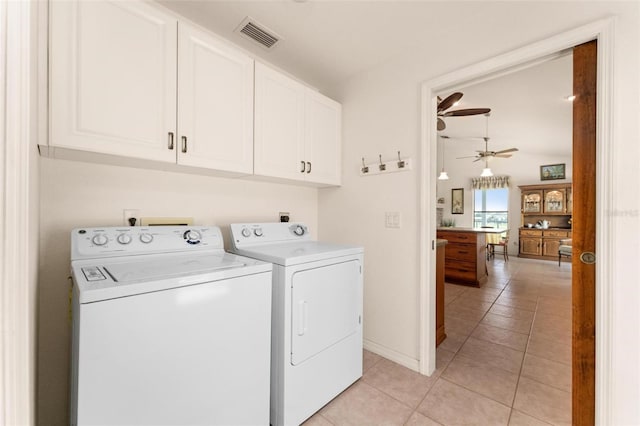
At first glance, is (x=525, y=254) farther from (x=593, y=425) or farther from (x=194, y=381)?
(x=194, y=381)

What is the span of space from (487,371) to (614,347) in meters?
0.95

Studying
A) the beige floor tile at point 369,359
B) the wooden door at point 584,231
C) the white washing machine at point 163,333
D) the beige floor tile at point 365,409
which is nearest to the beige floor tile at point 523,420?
the wooden door at point 584,231

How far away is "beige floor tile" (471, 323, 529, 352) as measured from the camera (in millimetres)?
2391

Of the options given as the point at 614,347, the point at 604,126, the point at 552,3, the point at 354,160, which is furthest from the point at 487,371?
the point at 552,3

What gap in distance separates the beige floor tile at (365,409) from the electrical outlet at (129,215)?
159cm

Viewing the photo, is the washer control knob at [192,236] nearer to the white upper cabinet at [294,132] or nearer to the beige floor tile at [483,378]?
the white upper cabinet at [294,132]

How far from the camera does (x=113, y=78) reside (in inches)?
49.0

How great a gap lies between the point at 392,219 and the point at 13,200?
2.00 meters

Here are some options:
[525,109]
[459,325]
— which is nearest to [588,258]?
[459,325]

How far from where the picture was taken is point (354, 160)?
2.40 meters

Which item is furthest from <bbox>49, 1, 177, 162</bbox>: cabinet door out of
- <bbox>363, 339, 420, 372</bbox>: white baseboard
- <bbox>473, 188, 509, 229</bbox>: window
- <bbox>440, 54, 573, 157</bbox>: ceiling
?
<bbox>473, 188, 509, 229</bbox>: window

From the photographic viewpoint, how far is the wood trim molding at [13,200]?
24.1 inches

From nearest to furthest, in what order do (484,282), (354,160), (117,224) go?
(117,224)
(354,160)
(484,282)

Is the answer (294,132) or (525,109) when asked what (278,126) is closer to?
(294,132)
